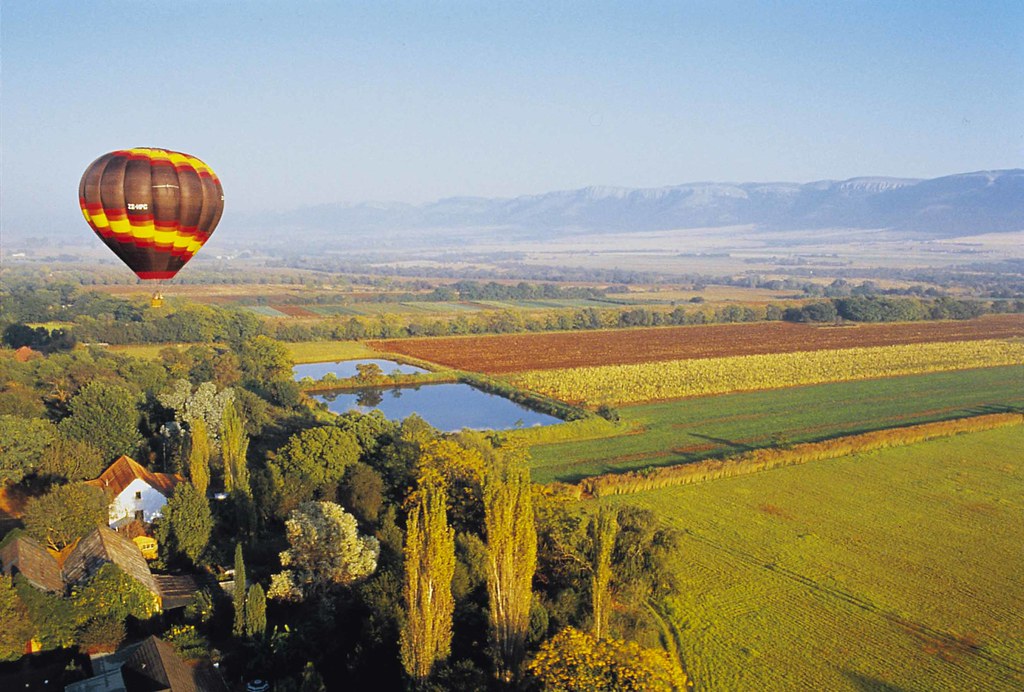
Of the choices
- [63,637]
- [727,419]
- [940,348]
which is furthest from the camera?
[940,348]

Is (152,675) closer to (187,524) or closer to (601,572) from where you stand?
(187,524)

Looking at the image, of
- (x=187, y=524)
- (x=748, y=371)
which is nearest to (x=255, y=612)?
(x=187, y=524)

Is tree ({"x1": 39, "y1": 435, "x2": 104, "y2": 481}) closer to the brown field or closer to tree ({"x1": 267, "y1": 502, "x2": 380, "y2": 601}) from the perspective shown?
tree ({"x1": 267, "y1": 502, "x2": 380, "y2": 601})

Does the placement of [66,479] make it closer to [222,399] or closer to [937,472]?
[222,399]

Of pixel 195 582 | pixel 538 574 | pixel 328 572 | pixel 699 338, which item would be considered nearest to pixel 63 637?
pixel 195 582

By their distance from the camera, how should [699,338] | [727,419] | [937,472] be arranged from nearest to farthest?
1. [937,472]
2. [727,419]
3. [699,338]

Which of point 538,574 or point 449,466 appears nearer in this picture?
point 538,574

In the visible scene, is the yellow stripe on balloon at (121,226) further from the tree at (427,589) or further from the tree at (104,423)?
the tree at (427,589)
